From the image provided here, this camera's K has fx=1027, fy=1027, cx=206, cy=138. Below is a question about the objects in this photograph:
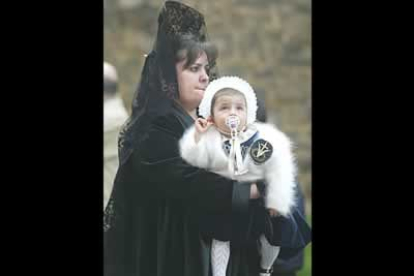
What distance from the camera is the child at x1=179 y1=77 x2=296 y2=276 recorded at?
462 cm

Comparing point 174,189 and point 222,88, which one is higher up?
point 222,88

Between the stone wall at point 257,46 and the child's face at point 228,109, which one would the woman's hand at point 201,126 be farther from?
the stone wall at point 257,46

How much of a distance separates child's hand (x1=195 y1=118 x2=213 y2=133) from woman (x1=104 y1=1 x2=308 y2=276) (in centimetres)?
4

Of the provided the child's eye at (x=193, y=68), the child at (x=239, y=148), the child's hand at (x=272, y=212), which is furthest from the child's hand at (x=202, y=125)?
the child's hand at (x=272, y=212)

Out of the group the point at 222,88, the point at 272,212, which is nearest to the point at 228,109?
the point at 222,88

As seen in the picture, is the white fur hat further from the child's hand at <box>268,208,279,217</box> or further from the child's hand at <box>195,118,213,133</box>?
the child's hand at <box>268,208,279,217</box>

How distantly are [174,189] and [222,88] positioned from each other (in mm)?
506

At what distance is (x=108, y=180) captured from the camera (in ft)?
15.4

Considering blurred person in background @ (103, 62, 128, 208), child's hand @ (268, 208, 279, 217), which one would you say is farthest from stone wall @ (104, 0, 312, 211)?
child's hand @ (268, 208, 279, 217)

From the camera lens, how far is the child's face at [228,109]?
15.2 ft

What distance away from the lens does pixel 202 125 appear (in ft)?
15.2

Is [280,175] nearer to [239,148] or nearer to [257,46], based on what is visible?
[239,148]
